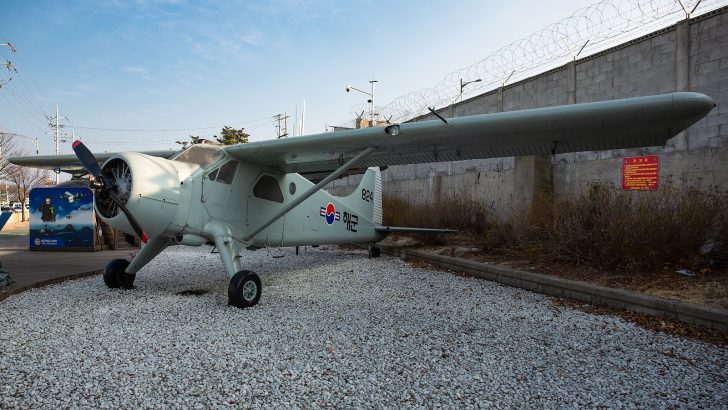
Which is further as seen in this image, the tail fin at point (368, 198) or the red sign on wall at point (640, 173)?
Answer: the tail fin at point (368, 198)

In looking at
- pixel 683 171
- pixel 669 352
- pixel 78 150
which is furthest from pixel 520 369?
pixel 683 171

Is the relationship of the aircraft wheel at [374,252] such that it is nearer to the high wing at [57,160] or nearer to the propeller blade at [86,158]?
the high wing at [57,160]

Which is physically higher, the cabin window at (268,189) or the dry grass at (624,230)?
the cabin window at (268,189)

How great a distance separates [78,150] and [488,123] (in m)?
5.05

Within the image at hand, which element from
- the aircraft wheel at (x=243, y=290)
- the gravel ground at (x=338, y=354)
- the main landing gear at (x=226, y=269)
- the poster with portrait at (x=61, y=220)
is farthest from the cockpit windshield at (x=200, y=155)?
the poster with portrait at (x=61, y=220)

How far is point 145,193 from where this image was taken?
4758mm

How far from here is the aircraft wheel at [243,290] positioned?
16.1ft

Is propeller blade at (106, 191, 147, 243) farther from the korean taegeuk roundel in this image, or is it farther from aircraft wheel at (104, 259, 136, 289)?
the korean taegeuk roundel

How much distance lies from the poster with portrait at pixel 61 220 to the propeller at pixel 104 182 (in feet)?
24.5

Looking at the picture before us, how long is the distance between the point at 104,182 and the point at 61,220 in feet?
28.0

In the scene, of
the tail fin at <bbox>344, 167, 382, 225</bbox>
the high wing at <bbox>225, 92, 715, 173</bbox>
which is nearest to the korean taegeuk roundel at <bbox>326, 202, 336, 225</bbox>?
the tail fin at <bbox>344, 167, 382, 225</bbox>

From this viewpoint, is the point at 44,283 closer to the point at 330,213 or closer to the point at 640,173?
the point at 330,213

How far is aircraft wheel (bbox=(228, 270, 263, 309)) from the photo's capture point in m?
4.92

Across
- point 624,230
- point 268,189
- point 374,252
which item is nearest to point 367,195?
point 374,252
